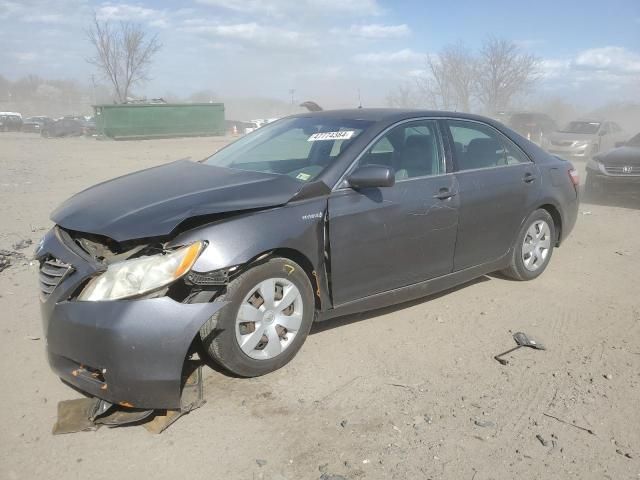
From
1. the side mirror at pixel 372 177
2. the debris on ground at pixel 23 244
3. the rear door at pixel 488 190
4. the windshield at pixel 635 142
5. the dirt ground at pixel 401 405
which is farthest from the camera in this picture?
the windshield at pixel 635 142

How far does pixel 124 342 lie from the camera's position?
2648 mm

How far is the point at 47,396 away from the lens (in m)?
3.14

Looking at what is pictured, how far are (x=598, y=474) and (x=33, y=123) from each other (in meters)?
46.2

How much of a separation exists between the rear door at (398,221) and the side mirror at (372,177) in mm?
102

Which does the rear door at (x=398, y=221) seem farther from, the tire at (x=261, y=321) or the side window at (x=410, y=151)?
the tire at (x=261, y=321)

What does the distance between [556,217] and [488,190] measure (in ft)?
4.21

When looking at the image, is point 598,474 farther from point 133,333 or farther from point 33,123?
point 33,123

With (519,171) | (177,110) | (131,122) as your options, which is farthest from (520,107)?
(519,171)

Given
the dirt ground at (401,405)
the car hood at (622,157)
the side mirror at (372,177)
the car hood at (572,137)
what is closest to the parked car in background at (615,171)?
the car hood at (622,157)

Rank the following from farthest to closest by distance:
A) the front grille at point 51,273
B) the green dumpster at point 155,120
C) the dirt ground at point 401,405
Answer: the green dumpster at point 155,120 < the front grille at point 51,273 < the dirt ground at point 401,405

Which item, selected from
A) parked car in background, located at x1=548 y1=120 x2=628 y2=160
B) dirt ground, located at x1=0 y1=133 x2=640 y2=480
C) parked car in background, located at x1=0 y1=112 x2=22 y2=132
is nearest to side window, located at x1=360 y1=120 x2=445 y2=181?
dirt ground, located at x1=0 y1=133 x2=640 y2=480

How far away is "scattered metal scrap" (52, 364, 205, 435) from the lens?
9.30 ft

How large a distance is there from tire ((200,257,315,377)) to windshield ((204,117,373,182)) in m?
0.75

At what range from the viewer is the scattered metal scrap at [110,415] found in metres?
2.83
